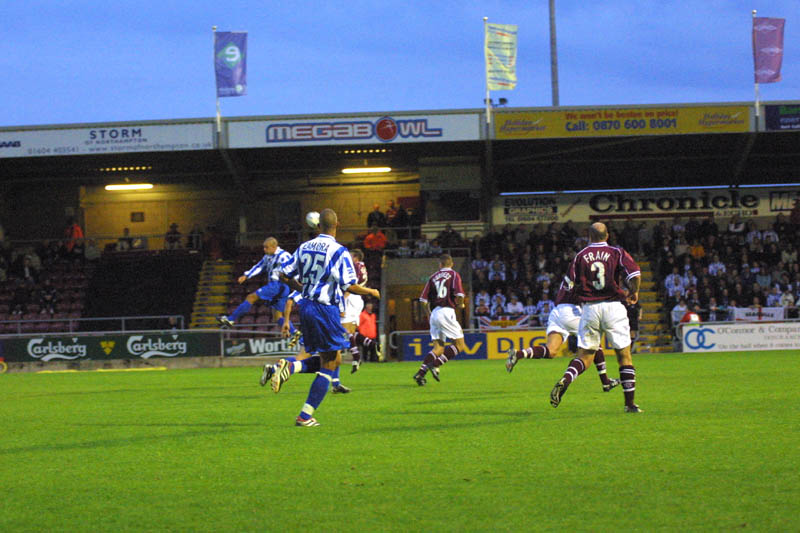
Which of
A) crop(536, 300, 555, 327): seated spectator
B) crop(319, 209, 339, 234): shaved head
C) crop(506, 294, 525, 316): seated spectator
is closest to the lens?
crop(319, 209, 339, 234): shaved head

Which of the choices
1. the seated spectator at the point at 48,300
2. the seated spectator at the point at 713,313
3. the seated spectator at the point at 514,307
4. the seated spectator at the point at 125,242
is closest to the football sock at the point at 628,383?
the seated spectator at the point at 514,307

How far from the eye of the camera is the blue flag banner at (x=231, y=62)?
31031 millimetres

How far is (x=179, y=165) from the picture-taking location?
38188 millimetres

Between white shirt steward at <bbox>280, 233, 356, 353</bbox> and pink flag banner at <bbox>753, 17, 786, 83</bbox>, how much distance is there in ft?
83.9

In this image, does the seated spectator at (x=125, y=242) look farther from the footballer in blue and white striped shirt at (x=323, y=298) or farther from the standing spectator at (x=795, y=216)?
the footballer in blue and white striped shirt at (x=323, y=298)

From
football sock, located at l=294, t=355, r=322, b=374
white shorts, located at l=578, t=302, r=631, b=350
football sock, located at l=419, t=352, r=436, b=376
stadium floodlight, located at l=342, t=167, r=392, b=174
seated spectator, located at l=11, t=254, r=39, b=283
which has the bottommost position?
football sock, located at l=419, t=352, r=436, b=376

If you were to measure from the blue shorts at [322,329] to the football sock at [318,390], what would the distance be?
243 mm

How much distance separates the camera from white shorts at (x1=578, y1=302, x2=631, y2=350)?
10.2 m

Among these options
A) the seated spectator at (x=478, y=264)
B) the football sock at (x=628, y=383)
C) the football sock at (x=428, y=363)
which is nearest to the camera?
the football sock at (x=628, y=383)

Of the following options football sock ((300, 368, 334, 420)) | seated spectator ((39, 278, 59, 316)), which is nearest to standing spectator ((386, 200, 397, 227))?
seated spectator ((39, 278, 59, 316))

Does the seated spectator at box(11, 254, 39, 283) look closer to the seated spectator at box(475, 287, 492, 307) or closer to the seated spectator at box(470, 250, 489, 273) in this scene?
the seated spectator at box(470, 250, 489, 273)

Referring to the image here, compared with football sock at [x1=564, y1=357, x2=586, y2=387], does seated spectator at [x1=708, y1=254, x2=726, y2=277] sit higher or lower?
higher

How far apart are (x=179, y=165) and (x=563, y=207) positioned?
→ 15.7m

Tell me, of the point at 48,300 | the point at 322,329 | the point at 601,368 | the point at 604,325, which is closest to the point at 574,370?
the point at 604,325
